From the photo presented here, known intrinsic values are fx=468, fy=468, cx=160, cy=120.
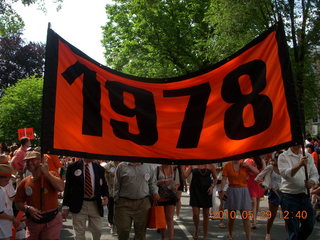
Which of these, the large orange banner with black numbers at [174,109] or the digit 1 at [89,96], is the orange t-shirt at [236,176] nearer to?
the large orange banner with black numbers at [174,109]

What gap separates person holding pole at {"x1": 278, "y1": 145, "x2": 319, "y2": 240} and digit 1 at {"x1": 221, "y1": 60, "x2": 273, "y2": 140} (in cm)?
209

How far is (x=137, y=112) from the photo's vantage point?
5520mm

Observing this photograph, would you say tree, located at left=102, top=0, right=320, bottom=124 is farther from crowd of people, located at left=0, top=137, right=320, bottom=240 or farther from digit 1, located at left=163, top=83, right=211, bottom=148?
digit 1, located at left=163, top=83, right=211, bottom=148

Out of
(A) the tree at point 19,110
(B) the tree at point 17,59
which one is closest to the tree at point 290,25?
(A) the tree at point 19,110

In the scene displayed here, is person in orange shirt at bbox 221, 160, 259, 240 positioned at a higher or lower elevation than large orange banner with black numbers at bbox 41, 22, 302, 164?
lower

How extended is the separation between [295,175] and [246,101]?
2449 millimetres

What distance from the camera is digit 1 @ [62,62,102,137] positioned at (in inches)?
208

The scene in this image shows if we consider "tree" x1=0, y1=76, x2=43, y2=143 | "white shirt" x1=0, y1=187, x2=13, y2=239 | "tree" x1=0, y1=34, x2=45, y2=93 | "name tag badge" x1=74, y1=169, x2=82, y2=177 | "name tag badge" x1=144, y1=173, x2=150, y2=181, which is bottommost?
"white shirt" x1=0, y1=187, x2=13, y2=239

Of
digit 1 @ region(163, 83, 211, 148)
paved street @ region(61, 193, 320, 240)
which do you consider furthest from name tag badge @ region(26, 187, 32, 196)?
paved street @ region(61, 193, 320, 240)

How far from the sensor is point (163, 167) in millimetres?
9555

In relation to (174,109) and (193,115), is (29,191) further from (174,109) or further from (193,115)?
(193,115)

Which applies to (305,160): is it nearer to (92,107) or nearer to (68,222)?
(92,107)

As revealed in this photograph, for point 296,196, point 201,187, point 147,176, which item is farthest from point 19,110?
point 296,196

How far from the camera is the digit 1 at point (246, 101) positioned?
5.11 meters
